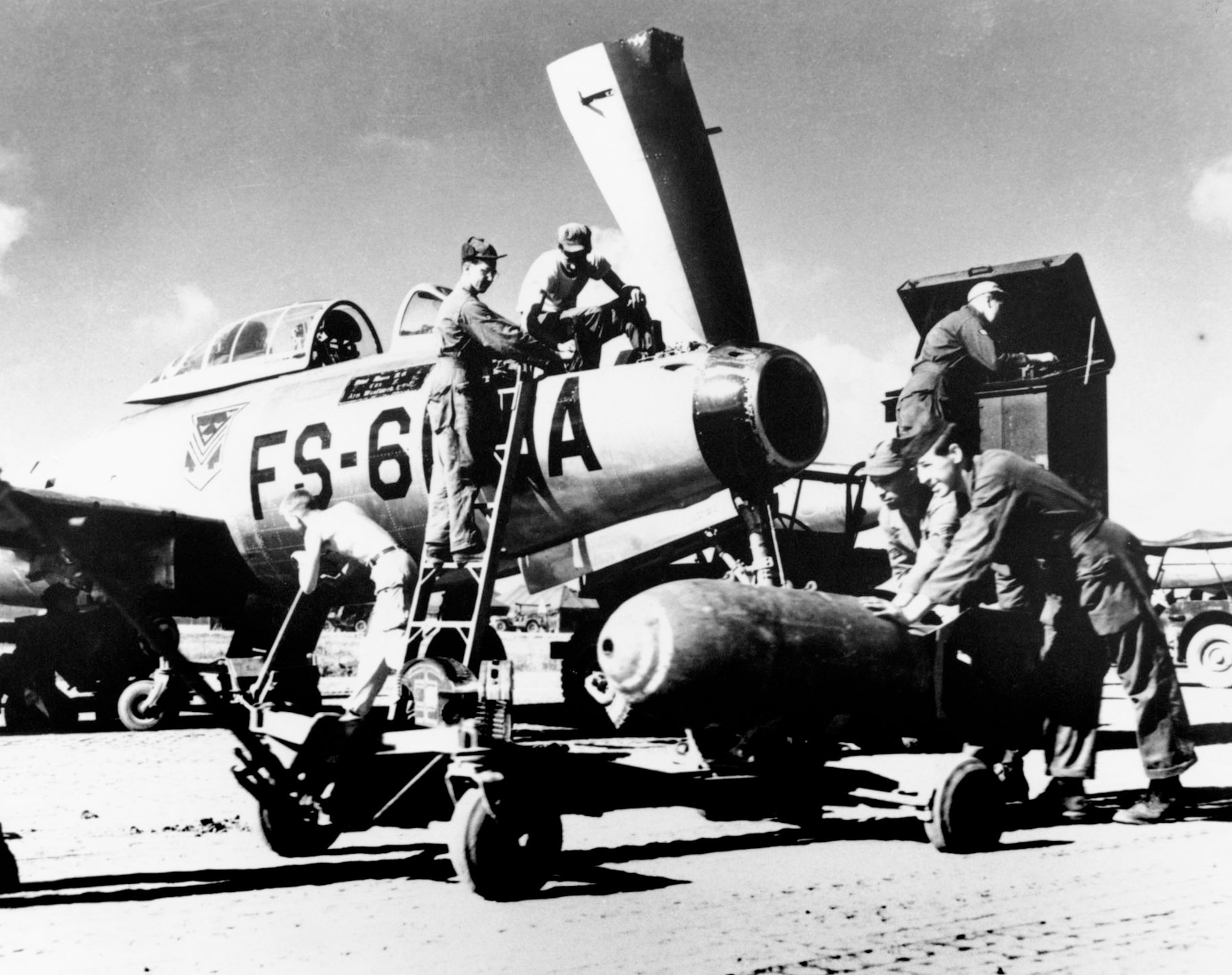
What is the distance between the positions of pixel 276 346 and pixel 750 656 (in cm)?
821

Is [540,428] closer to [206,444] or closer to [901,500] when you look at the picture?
[901,500]

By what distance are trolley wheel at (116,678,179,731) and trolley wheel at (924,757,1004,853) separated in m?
8.06

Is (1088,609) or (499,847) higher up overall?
(1088,609)

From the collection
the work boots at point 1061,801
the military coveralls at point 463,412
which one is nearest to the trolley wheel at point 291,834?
the military coveralls at point 463,412

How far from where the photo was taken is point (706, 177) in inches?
336

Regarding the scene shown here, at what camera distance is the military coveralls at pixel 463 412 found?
7258 millimetres

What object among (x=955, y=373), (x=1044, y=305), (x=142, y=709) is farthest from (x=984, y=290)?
(x=142, y=709)

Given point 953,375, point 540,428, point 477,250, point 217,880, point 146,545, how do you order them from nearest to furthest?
point 217,880
point 477,250
point 953,375
point 540,428
point 146,545

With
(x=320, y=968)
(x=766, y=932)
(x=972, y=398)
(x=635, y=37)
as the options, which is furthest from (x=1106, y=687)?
(x=320, y=968)

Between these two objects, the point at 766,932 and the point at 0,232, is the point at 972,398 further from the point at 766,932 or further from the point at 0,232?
the point at 0,232

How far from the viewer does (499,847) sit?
4.44 metres

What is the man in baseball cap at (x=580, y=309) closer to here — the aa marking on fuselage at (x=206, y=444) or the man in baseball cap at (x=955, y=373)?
the man in baseball cap at (x=955, y=373)

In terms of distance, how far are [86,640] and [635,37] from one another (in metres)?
8.03

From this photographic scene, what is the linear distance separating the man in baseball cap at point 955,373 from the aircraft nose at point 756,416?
0.74 m
